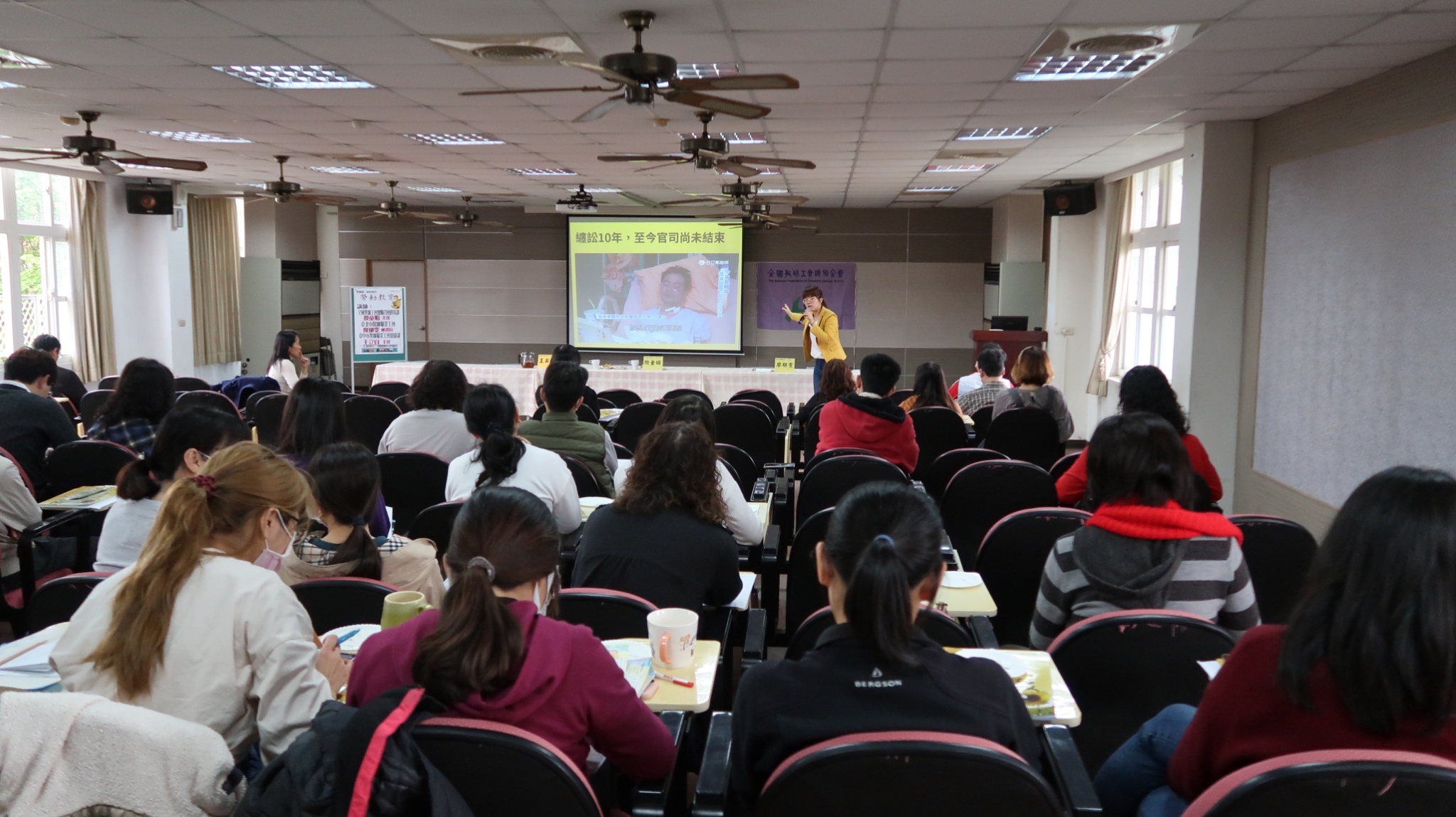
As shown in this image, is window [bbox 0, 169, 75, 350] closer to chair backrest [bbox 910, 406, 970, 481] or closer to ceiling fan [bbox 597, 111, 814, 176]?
ceiling fan [bbox 597, 111, 814, 176]

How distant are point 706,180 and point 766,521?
27.4ft

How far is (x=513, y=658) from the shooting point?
1628mm

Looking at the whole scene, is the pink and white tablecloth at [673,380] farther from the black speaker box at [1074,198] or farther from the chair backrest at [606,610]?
the chair backrest at [606,610]

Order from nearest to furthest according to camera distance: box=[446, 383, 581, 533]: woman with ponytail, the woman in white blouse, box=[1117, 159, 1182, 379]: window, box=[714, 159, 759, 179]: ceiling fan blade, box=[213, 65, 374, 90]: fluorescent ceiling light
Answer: box=[446, 383, 581, 533]: woman with ponytail, box=[213, 65, 374, 90]: fluorescent ceiling light, box=[714, 159, 759, 179]: ceiling fan blade, the woman in white blouse, box=[1117, 159, 1182, 379]: window

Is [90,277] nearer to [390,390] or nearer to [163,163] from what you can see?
[390,390]

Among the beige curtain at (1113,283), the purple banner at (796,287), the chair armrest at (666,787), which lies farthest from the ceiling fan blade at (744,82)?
the purple banner at (796,287)

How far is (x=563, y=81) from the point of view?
5.59 meters

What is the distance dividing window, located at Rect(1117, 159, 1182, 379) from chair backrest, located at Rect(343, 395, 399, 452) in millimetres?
6659

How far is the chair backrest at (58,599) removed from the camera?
2584mm

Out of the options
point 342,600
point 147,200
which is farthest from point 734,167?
point 147,200

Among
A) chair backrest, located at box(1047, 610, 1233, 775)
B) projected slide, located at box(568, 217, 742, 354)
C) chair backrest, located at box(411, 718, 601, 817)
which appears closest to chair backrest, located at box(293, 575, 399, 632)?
chair backrest, located at box(411, 718, 601, 817)

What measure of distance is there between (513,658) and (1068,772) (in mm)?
1042

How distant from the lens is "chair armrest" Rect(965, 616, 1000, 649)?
8.36 ft

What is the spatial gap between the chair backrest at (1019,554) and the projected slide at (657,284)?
1149 centimetres
